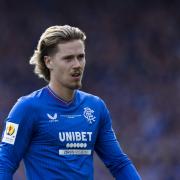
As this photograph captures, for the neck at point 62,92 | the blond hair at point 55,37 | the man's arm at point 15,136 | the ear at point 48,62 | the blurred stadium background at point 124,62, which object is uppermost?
the blurred stadium background at point 124,62

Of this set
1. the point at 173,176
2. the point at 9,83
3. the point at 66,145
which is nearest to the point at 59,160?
the point at 66,145

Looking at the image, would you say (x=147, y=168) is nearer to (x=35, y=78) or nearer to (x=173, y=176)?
(x=173, y=176)

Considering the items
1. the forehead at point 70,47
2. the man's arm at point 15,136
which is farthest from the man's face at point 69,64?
the man's arm at point 15,136

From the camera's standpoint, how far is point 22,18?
1233 centimetres

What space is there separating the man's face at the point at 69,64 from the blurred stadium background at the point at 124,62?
6.65 meters

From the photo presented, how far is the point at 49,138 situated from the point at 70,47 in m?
0.54

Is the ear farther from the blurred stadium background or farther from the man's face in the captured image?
the blurred stadium background

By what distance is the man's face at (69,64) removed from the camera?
469 centimetres

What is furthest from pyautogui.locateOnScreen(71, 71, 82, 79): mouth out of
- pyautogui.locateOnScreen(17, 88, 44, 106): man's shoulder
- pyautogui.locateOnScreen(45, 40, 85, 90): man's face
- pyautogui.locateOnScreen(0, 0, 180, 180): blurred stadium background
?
pyautogui.locateOnScreen(0, 0, 180, 180): blurred stadium background

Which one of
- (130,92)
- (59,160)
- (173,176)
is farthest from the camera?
(130,92)

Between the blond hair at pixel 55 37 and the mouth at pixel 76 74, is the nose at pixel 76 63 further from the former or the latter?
the blond hair at pixel 55 37

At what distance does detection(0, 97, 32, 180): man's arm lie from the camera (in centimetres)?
459

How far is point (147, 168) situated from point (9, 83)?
234 centimetres

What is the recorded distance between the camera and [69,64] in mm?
4707
